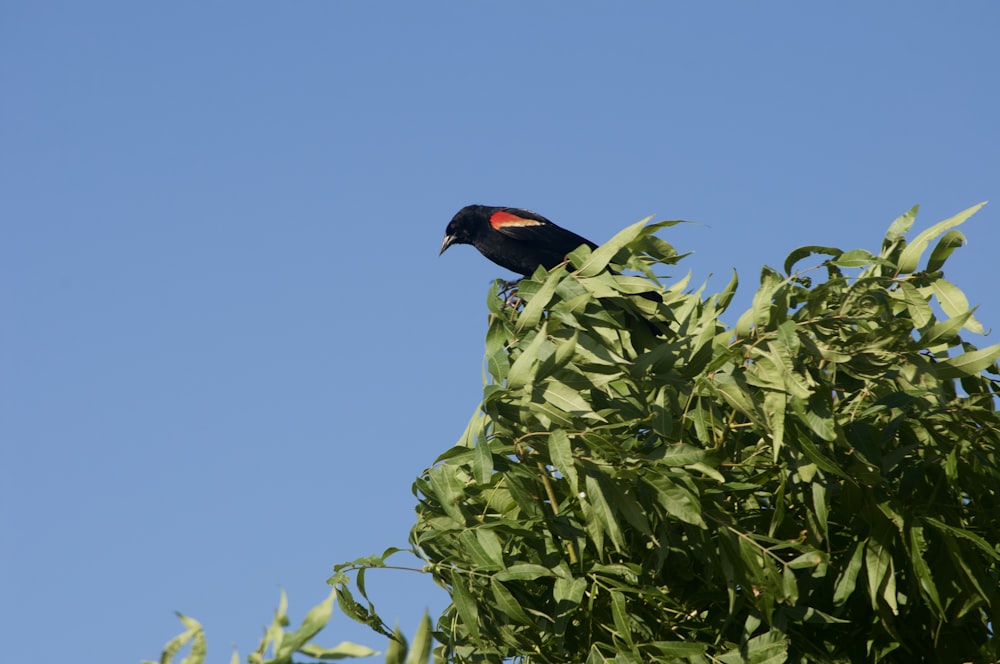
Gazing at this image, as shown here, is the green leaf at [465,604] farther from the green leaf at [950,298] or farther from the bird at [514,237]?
the bird at [514,237]

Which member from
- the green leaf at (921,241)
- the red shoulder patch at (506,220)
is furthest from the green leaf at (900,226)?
the red shoulder patch at (506,220)

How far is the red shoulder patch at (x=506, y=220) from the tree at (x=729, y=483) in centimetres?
436

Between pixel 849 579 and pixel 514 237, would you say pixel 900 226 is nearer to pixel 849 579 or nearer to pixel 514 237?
pixel 849 579

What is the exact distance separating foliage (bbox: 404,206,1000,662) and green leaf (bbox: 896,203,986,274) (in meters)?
0.01

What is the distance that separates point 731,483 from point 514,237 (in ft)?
16.6

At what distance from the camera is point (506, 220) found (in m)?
8.85

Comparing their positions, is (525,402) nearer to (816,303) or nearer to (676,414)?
(676,414)

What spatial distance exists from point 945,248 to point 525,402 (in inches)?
80.2

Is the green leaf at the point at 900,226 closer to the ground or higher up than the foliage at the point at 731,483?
higher up

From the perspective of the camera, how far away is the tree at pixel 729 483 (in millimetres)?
3656

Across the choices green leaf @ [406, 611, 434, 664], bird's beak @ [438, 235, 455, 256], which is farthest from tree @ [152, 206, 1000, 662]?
bird's beak @ [438, 235, 455, 256]

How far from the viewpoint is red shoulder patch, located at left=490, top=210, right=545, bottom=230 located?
8664 millimetres

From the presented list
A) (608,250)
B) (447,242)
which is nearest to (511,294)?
(608,250)

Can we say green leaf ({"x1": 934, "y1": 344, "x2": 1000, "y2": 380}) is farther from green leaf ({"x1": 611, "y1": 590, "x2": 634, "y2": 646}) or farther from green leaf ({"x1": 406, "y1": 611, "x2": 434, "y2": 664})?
green leaf ({"x1": 406, "y1": 611, "x2": 434, "y2": 664})
